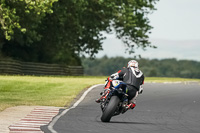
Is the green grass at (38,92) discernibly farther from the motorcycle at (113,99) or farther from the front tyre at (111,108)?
the front tyre at (111,108)

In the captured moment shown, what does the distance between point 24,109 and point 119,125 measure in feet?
Result: 14.2

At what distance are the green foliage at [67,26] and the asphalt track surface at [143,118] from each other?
681 inches

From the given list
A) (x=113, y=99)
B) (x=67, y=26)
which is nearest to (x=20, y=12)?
(x=67, y=26)

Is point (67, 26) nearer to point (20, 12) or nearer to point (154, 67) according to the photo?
point (20, 12)

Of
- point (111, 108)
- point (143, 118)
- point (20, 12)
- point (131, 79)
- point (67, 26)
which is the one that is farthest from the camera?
point (67, 26)

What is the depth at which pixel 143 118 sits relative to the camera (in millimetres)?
14805

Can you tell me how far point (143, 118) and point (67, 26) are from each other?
101ft

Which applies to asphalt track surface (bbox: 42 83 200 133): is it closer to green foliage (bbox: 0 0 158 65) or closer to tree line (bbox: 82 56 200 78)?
green foliage (bbox: 0 0 158 65)

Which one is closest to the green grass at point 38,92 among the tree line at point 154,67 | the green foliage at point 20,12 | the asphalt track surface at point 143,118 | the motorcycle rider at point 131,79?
the asphalt track surface at point 143,118

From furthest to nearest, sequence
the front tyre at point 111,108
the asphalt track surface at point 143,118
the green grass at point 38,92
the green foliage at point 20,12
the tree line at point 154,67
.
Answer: the tree line at point 154,67, the green foliage at point 20,12, the green grass at point 38,92, the front tyre at point 111,108, the asphalt track surface at point 143,118

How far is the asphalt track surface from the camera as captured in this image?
1217 centimetres

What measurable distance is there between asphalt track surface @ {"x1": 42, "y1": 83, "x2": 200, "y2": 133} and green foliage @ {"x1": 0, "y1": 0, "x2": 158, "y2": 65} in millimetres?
17301

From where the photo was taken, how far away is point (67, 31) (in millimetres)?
45312

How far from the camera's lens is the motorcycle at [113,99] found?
43.0 feet
